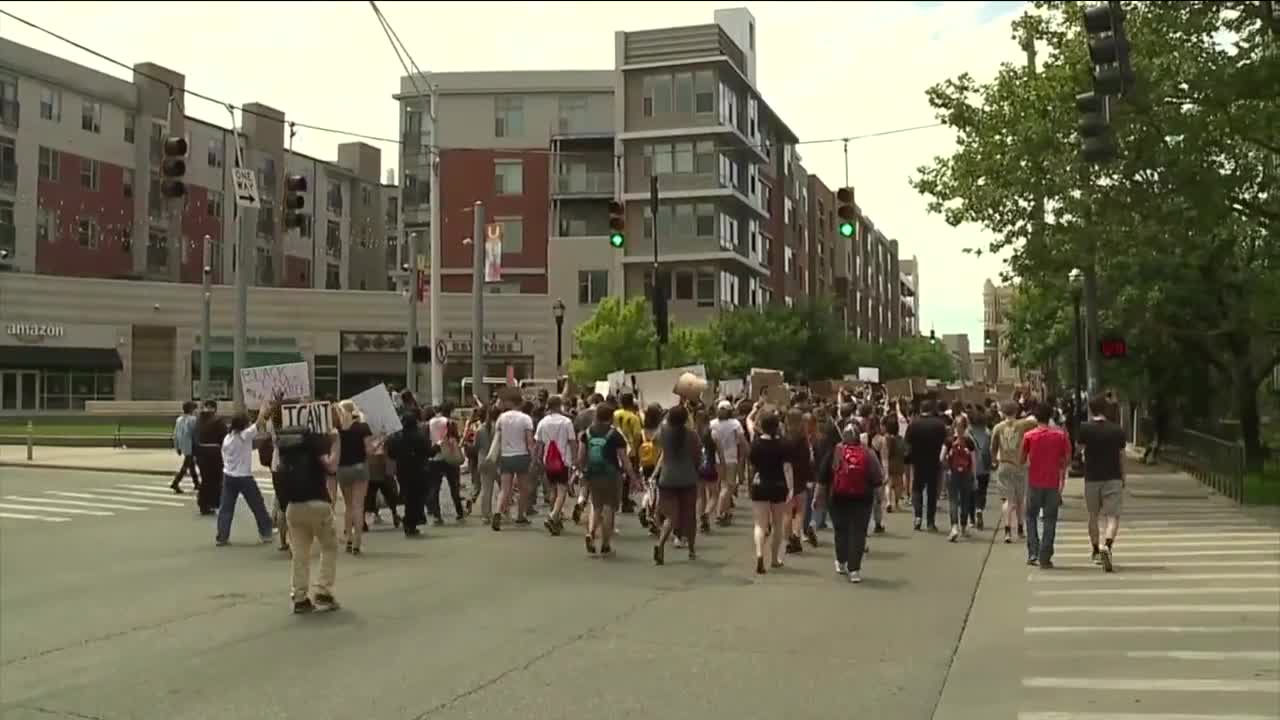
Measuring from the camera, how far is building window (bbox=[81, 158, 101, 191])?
2475 inches

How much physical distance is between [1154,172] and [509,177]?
1997 inches

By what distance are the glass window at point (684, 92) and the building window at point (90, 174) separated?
1159 inches

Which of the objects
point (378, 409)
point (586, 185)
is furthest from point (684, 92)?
point (378, 409)

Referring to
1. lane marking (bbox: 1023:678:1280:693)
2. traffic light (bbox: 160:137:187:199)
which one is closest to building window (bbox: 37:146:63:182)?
traffic light (bbox: 160:137:187:199)

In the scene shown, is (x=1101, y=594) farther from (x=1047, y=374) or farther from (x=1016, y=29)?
(x=1047, y=374)

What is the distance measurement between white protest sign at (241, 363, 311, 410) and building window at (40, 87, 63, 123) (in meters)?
53.9

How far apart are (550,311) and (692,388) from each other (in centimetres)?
4465

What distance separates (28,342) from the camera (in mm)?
56031

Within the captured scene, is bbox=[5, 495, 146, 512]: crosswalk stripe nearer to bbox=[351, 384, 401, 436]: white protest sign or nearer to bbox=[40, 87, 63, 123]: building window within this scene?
bbox=[351, 384, 401, 436]: white protest sign

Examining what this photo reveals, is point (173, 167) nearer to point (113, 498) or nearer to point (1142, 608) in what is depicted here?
point (113, 498)

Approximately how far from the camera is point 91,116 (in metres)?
63.1

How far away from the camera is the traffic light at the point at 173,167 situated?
57.6ft

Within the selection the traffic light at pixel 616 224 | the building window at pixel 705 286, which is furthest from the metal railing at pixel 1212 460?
the building window at pixel 705 286

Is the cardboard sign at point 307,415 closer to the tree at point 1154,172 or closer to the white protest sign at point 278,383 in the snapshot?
the white protest sign at point 278,383
